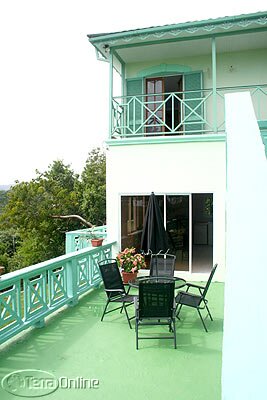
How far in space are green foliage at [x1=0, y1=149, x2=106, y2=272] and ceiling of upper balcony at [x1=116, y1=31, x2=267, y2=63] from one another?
534 inches

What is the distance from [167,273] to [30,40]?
51.2ft

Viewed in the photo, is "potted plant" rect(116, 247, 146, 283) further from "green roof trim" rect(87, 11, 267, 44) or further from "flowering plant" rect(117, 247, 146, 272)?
"green roof trim" rect(87, 11, 267, 44)

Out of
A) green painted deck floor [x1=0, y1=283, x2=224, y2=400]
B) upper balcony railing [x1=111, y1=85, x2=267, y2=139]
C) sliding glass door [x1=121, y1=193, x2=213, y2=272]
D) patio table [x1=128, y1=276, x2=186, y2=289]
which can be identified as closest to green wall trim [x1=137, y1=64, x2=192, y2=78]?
upper balcony railing [x1=111, y1=85, x2=267, y2=139]

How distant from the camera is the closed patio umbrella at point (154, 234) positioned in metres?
7.95

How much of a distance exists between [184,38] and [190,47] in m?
0.83

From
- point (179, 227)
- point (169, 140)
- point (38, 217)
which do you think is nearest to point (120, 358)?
point (179, 227)

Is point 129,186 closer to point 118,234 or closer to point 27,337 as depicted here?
point 118,234

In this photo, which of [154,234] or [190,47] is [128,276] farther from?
[190,47]

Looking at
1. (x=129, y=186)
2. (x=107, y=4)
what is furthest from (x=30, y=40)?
(x=129, y=186)

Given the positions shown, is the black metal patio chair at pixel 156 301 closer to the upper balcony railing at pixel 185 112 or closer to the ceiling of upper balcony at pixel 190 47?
the upper balcony railing at pixel 185 112

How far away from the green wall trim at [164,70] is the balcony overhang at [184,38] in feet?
0.95

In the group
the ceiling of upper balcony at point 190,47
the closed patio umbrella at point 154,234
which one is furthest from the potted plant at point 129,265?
the ceiling of upper balcony at point 190,47

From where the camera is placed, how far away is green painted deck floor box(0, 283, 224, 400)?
3.70 meters

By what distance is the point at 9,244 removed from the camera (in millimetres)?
30500
